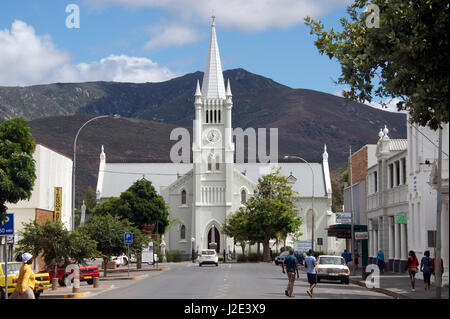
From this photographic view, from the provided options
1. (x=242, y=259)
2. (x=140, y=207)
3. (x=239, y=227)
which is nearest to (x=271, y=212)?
(x=239, y=227)

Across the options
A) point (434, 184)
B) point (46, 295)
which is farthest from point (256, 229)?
point (46, 295)

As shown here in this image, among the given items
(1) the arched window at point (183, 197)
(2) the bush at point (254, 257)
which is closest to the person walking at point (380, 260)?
(2) the bush at point (254, 257)

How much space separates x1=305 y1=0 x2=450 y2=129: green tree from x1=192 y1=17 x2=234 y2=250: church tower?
262 ft

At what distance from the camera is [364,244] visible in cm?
5753

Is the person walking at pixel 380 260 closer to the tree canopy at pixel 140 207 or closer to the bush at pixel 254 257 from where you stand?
the bush at pixel 254 257

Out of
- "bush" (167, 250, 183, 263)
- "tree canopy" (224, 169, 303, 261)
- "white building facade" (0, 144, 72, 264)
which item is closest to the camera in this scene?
"white building facade" (0, 144, 72, 264)

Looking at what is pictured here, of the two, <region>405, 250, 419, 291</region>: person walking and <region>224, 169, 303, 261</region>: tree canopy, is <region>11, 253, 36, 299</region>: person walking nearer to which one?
<region>405, 250, 419, 291</region>: person walking

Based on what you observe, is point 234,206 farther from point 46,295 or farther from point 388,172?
point 46,295

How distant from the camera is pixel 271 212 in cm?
7919

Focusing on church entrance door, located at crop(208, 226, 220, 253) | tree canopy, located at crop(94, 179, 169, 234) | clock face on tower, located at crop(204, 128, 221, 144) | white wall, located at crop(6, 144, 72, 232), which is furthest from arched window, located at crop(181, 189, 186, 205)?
white wall, located at crop(6, 144, 72, 232)

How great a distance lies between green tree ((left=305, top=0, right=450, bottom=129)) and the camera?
16266 mm

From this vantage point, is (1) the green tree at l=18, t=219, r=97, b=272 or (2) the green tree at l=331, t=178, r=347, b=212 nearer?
(1) the green tree at l=18, t=219, r=97, b=272

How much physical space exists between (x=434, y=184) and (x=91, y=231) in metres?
22.0

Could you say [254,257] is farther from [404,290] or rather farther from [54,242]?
[404,290]
